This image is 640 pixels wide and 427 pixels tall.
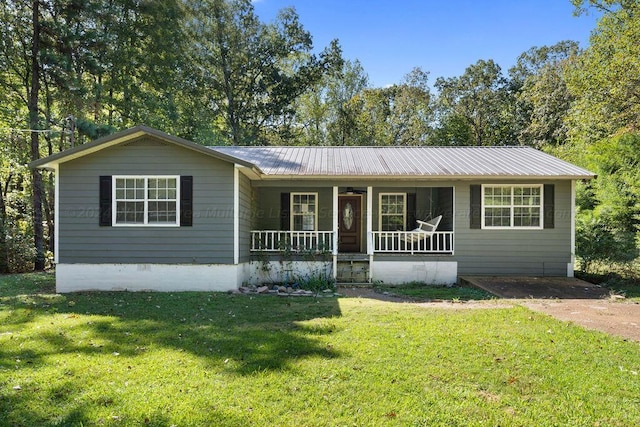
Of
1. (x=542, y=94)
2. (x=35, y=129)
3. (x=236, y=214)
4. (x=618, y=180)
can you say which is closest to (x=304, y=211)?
→ (x=236, y=214)

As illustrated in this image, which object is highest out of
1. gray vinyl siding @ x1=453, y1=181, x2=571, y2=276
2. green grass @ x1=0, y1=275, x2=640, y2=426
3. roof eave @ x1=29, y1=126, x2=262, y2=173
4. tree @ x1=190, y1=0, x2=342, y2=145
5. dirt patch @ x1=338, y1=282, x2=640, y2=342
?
tree @ x1=190, y1=0, x2=342, y2=145

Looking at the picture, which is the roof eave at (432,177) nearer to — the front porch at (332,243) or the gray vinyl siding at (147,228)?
the front porch at (332,243)

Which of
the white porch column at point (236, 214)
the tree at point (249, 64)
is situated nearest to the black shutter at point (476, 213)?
the white porch column at point (236, 214)

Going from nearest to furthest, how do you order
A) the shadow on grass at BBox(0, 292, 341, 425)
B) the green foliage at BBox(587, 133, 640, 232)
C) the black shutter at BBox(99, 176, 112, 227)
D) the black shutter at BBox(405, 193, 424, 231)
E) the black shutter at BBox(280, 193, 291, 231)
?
the shadow on grass at BBox(0, 292, 341, 425) → the black shutter at BBox(99, 176, 112, 227) → the green foliage at BBox(587, 133, 640, 232) → the black shutter at BBox(280, 193, 291, 231) → the black shutter at BBox(405, 193, 424, 231)

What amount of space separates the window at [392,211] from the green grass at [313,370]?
6.44 metres

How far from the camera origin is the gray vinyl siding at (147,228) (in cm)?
969

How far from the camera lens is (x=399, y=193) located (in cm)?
1329

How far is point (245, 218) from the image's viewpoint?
35.3 ft

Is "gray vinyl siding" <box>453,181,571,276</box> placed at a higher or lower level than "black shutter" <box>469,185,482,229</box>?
lower

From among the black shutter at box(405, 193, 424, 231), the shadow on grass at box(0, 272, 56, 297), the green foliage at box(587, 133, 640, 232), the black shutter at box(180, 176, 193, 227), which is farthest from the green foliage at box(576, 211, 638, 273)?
the shadow on grass at box(0, 272, 56, 297)

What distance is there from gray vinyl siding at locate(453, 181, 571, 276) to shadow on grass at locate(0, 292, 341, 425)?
14.6 ft

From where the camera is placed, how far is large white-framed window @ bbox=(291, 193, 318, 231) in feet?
43.2

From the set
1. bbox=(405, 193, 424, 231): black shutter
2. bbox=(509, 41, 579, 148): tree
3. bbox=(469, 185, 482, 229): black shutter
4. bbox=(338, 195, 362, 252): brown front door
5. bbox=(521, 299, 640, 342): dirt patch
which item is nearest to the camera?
bbox=(521, 299, 640, 342): dirt patch

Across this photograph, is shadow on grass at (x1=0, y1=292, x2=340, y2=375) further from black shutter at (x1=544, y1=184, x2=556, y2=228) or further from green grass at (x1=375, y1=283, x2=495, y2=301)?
black shutter at (x1=544, y1=184, x2=556, y2=228)
